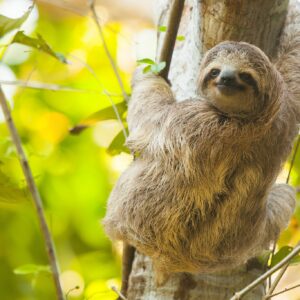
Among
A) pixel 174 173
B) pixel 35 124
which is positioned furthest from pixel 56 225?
pixel 174 173

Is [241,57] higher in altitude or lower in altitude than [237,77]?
higher

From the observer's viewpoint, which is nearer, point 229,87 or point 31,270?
point 229,87

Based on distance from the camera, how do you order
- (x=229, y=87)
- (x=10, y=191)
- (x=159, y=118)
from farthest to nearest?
(x=159, y=118)
(x=10, y=191)
(x=229, y=87)

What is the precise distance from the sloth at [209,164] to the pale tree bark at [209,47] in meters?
0.18

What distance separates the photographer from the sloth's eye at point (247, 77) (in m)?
4.63

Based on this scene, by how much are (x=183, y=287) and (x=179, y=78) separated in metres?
1.98

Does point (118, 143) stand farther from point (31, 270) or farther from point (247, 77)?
point (247, 77)

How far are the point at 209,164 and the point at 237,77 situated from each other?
2.38ft

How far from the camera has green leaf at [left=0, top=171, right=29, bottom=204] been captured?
470 cm

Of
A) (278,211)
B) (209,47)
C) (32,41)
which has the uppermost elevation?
(32,41)

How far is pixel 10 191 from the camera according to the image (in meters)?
4.73

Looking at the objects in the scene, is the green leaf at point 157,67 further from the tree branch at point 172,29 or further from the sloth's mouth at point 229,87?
the sloth's mouth at point 229,87

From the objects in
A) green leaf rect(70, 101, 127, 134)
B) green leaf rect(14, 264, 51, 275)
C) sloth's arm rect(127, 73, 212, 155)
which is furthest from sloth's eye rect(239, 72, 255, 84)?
green leaf rect(14, 264, 51, 275)

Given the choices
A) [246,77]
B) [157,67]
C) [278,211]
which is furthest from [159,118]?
[278,211]
